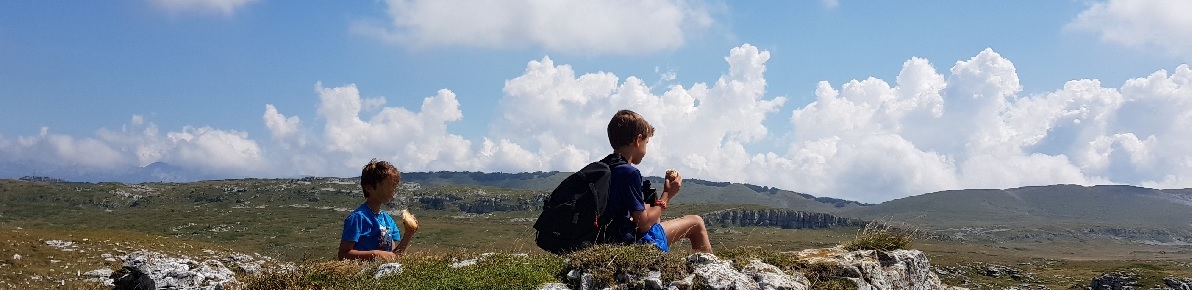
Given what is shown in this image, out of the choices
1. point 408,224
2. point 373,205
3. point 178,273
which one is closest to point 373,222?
point 373,205

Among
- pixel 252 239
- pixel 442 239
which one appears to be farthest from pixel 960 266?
pixel 252 239

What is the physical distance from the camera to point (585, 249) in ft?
28.8

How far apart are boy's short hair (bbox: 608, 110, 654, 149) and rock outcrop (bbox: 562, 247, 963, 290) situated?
1946 millimetres

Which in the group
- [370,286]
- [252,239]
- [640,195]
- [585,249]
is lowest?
[252,239]

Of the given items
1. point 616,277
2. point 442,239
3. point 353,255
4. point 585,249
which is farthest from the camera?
point 442,239

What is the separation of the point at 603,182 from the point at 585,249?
973 millimetres

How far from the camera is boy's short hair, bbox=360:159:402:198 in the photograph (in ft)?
33.1

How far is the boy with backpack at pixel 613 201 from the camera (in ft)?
28.9

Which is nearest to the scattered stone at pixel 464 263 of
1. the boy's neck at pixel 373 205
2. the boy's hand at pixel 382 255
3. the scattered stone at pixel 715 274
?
the boy's hand at pixel 382 255

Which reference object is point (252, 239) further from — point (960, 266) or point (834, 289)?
point (834, 289)

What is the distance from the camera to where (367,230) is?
10.2 m

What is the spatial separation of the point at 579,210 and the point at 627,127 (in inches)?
55.3

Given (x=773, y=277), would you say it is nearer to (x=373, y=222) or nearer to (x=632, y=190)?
(x=632, y=190)

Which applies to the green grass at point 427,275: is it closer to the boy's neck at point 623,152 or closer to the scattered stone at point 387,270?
the scattered stone at point 387,270
